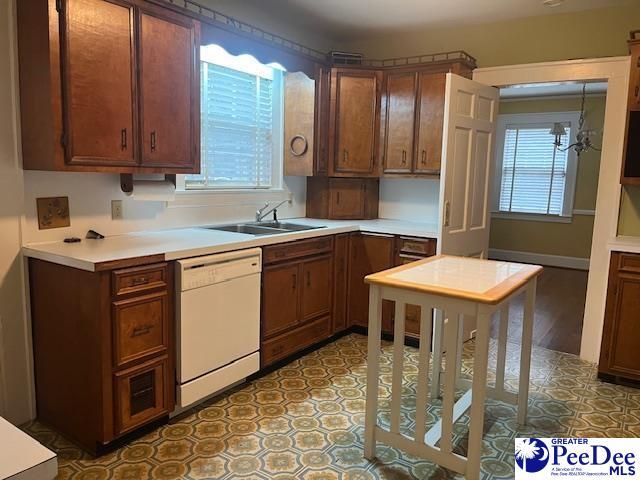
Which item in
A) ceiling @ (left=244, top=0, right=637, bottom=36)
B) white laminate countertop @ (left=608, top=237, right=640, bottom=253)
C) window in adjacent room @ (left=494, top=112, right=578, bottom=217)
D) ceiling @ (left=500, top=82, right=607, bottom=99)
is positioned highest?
ceiling @ (left=244, top=0, right=637, bottom=36)

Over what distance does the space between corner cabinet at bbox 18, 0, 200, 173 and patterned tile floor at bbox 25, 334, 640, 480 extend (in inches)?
52.5

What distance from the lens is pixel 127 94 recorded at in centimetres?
244

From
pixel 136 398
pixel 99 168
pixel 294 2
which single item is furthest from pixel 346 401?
pixel 294 2

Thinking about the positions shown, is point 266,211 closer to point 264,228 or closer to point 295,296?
point 264,228

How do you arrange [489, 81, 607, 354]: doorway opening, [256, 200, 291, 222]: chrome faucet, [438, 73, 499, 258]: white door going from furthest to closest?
[489, 81, 607, 354]: doorway opening → [256, 200, 291, 222]: chrome faucet → [438, 73, 499, 258]: white door

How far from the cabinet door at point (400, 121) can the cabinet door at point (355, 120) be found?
0.36 ft

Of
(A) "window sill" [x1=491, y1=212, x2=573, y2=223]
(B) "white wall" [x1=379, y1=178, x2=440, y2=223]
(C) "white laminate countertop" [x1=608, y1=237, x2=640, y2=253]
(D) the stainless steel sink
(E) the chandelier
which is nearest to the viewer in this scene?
(C) "white laminate countertop" [x1=608, y1=237, x2=640, y2=253]

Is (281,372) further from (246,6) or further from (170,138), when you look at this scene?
(246,6)

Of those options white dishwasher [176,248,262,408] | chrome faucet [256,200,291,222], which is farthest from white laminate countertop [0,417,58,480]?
chrome faucet [256,200,291,222]

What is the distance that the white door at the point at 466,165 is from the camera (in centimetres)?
336

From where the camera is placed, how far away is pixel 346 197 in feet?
13.8

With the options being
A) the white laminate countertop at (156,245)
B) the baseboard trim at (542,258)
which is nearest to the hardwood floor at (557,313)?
the baseboard trim at (542,258)

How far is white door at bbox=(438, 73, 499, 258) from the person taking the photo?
11.0 feet

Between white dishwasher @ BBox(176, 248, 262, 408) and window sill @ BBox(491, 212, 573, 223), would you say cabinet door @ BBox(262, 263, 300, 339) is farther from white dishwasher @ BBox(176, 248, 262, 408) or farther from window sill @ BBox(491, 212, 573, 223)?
window sill @ BBox(491, 212, 573, 223)
